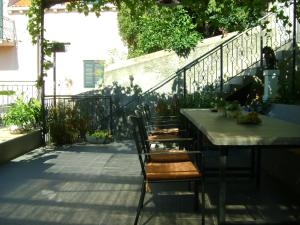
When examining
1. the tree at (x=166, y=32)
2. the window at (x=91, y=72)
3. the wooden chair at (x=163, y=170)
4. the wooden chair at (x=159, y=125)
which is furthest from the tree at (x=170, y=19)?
the wooden chair at (x=163, y=170)

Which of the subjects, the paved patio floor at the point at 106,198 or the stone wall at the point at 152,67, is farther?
the stone wall at the point at 152,67

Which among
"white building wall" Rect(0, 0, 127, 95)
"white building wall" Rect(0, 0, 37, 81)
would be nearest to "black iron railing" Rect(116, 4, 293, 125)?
"white building wall" Rect(0, 0, 127, 95)

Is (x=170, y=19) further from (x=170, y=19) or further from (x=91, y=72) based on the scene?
(x=91, y=72)

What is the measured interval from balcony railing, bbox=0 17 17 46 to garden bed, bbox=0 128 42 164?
29.9 feet

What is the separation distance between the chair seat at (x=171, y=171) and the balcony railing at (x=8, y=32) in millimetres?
14162

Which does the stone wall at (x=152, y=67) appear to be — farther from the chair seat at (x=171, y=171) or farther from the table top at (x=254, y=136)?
the table top at (x=254, y=136)

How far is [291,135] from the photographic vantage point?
331 cm

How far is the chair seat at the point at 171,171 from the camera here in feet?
12.1

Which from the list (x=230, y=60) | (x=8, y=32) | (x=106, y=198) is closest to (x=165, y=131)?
(x=106, y=198)

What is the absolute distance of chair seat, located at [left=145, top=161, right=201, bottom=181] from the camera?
3688 mm

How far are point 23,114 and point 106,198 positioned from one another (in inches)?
162

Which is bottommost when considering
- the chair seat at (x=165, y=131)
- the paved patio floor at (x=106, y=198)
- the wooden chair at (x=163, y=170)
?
the paved patio floor at (x=106, y=198)

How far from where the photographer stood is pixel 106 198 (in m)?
4.83

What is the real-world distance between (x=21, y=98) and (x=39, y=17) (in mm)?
1686
